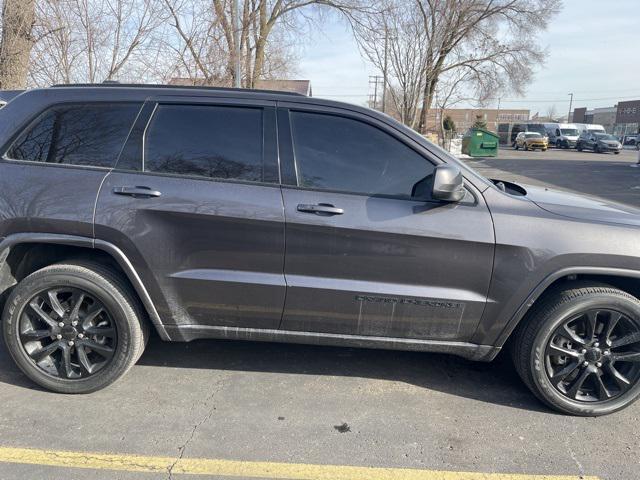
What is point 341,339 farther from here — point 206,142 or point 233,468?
point 206,142

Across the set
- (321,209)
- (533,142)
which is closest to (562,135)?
(533,142)

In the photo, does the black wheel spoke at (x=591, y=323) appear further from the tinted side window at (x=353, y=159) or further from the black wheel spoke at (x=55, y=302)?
the black wheel spoke at (x=55, y=302)

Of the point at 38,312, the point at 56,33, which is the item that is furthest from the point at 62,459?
the point at 56,33

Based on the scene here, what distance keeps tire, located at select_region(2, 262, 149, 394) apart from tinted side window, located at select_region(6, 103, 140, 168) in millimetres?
709

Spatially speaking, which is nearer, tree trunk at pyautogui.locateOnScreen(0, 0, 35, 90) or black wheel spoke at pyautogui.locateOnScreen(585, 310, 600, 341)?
black wheel spoke at pyautogui.locateOnScreen(585, 310, 600, 341)

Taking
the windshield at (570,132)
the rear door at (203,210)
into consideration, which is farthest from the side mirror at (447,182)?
the windshield at (570,132)

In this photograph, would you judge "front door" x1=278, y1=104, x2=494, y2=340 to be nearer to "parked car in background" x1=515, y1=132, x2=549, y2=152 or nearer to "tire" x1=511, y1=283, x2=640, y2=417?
"tire" x1=511, y1=283, x2=640, y2=417

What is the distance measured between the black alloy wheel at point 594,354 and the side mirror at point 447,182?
1.09 metres

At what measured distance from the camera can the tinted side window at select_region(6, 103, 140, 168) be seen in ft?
9.78

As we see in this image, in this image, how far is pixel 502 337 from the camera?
9.66 ft

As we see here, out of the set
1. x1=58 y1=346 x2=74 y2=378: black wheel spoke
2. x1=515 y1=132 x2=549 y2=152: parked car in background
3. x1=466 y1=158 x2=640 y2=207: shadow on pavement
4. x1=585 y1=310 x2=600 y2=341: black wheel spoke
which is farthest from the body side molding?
x1=515 y1=132 x2=549 y2=152: parked car in background

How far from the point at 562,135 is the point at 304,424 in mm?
48133

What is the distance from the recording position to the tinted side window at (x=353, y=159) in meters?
2.87

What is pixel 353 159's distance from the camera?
2912 mm
